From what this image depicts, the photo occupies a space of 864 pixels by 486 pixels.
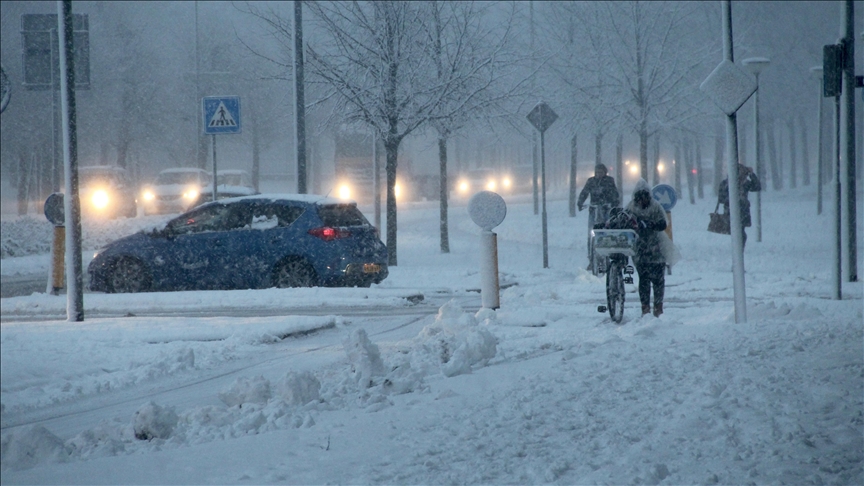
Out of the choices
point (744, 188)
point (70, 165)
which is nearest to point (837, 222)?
point (744, 188)

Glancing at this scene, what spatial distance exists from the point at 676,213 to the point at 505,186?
3318cm

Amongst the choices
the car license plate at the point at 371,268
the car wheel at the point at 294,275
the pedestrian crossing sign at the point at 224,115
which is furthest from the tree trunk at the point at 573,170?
the car wheel at the point at 294,275

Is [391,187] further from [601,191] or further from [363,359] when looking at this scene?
[363,359]

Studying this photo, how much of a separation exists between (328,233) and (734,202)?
5751 mm

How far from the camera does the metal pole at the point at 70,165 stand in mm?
4012

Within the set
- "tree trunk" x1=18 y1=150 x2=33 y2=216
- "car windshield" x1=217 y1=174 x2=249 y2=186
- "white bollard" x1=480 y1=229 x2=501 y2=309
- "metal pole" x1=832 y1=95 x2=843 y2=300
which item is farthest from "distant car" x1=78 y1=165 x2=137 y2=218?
"car windshield" x1=217 y1=174 x2=249 y2=186

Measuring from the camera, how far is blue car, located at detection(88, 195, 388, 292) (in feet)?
39.8

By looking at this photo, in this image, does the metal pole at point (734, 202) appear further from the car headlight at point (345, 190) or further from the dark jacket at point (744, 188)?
the car headlight at point (345, 190)

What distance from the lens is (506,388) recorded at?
21.3 feet

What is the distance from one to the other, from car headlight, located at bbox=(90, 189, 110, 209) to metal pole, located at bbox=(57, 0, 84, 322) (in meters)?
0.42

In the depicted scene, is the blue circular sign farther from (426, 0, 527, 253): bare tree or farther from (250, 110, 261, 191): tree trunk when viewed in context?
(250, 110, 261, 191): tree trunk

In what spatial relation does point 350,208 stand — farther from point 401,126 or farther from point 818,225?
point 818,225

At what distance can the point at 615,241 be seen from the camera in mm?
10242

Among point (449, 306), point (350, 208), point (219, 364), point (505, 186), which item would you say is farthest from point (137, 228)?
point (505, 186)
